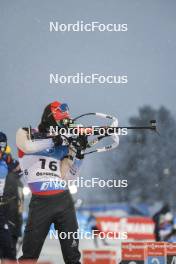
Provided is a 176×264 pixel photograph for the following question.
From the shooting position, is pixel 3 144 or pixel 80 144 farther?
pixel 3 144

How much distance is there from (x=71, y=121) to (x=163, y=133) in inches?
44.3

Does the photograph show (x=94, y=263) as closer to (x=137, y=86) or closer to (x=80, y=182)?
(x=80, y=182)

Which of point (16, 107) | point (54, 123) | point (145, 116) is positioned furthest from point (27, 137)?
point (145, 116)
